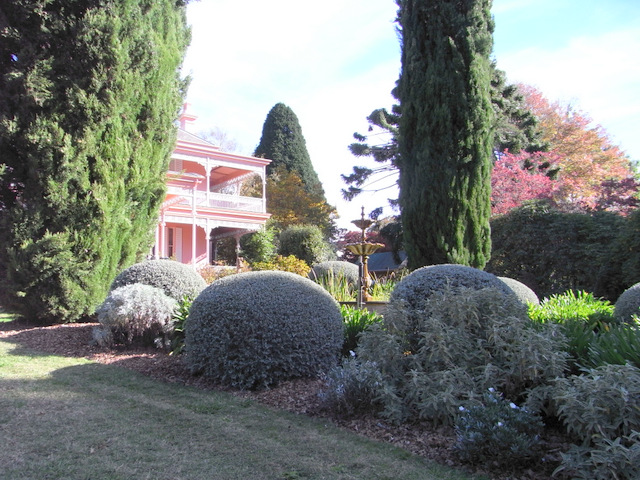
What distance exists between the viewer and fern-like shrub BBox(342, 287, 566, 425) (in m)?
3.62

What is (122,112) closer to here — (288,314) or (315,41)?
(315,41)

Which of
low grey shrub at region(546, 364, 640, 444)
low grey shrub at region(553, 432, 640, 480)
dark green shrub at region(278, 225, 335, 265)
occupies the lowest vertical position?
low grey shrub at region(553, 432, 640, 480)

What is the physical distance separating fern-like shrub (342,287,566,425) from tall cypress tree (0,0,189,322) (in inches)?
237

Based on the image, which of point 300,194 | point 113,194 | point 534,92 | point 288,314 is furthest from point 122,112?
point 534,92

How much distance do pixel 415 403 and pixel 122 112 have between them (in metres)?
7.57

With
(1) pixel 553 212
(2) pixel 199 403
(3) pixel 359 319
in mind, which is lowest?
(2) pixel 199 403

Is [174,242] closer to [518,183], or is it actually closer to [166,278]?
[518,183]

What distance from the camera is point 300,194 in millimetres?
29094

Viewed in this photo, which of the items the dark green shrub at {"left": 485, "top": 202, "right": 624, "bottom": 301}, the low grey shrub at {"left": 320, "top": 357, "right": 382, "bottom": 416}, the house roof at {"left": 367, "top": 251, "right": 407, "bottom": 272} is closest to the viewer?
the low grey shrub at {"left": 320, "top": 357, "right": 382, "bottom": 416}

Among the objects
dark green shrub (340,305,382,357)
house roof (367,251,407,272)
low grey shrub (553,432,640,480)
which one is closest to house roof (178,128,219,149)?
house roof (367,251,407,272)

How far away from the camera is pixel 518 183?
18984mm

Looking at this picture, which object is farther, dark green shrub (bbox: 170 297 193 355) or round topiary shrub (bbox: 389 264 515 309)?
dark green shrub (bbox: 170 297 193 355)

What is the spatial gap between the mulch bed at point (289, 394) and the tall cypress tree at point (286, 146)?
2490 centimetres

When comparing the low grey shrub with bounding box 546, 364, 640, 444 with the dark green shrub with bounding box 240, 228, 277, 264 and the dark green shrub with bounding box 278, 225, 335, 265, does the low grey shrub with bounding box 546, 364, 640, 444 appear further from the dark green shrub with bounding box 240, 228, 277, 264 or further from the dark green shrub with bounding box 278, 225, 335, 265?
the dark green shrub with bounding box 240, 228, 277, 264
